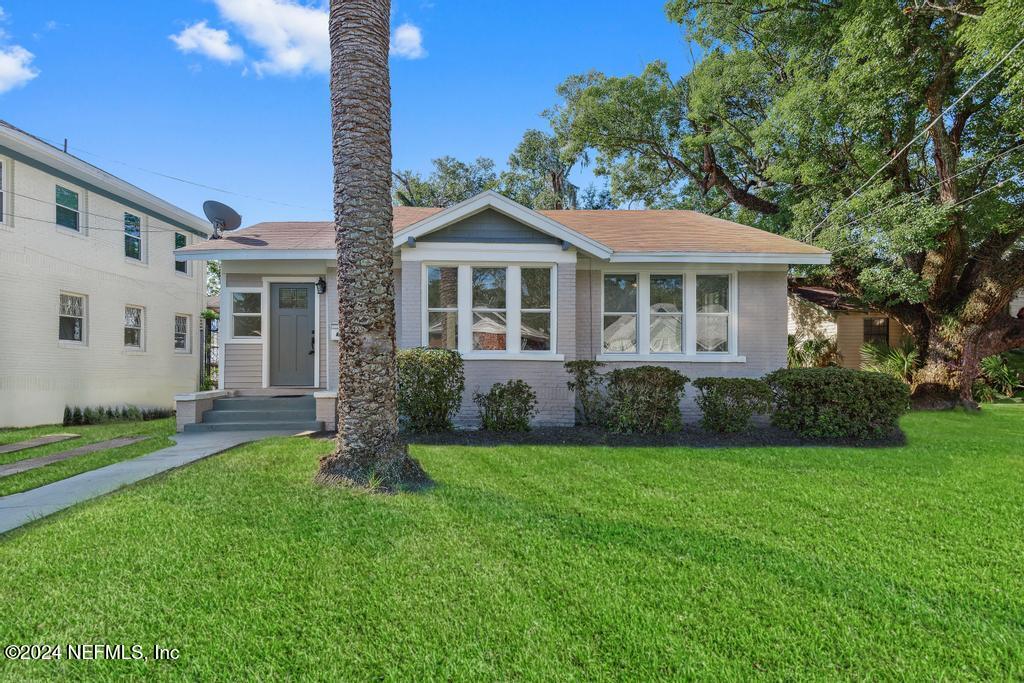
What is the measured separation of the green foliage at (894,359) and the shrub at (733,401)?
790 centimetres

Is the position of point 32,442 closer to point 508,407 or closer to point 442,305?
point 442,305

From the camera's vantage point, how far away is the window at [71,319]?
11.8 m

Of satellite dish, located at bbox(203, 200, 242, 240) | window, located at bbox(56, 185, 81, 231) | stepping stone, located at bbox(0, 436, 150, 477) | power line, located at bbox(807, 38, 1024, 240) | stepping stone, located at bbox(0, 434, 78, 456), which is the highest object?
power line, located at bbox(807, 38, 1024, 240)

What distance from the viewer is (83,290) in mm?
Result: 12242

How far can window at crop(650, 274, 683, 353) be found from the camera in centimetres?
992

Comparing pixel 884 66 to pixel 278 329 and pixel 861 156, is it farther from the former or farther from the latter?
pixel 278 329

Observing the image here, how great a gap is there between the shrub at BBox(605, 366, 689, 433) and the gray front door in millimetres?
6595

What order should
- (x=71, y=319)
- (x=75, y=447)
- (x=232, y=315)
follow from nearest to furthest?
(x=75, y=447) < (x=232, y=315) < (x=71, y=319)

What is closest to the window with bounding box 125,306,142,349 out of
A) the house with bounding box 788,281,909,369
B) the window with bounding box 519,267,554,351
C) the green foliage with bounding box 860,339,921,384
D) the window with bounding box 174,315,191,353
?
the window with bounding box 174,315,191,353

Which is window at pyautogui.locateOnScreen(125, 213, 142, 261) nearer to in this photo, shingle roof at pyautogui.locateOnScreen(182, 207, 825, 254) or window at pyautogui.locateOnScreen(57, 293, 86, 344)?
window at pyautogui.locateOnScreen(57, 293, 86, 344)

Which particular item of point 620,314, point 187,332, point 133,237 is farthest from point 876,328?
point 133,237

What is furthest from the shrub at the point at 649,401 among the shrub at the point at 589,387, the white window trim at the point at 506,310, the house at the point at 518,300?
the white window trim at the point at 506,310

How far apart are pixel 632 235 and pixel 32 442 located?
39.2 feet

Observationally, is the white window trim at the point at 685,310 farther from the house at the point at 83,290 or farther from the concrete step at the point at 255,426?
the house at the point at 83,290
